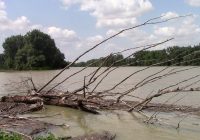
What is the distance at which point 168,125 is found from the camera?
8.97 meters

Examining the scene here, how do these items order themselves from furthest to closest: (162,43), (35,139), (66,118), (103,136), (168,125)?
(66,118) < (168,125) < (162,43) < (103,136) < (35,139)

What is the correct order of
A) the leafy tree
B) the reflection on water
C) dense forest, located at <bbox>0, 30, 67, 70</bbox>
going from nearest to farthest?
1. the reflection on water
2. dense forest, located at <bbox>0, 30, 67, 70</bbox>
3. the leafy tree

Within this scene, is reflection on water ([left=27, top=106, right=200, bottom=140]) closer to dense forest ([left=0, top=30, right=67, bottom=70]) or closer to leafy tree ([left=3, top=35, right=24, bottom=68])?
dense forest ([left=0, top=30, right=67, bottom=70])

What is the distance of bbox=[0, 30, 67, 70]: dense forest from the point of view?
57.6m

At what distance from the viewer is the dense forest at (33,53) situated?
57.6 m

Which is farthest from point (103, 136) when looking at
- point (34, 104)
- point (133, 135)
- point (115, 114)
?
point (34, 104)

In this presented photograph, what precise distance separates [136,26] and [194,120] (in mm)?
2958

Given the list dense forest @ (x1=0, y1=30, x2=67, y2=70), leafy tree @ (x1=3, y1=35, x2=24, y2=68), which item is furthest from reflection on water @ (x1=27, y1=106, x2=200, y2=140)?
leafy tree @ (x1=3, y1=35, x2=24, y2=68)

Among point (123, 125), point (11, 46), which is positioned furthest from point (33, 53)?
point (123, 125)

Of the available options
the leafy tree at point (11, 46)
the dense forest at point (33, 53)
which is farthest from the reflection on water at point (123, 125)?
the leafy tree at point (11, 46)

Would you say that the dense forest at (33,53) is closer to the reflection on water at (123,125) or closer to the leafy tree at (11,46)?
the leafy tree at (11,46)

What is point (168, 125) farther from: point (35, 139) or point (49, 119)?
point (35, 139)

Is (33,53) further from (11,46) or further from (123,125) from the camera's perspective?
(123,125)

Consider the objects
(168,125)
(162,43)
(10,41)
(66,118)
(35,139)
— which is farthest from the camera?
(10,41)
